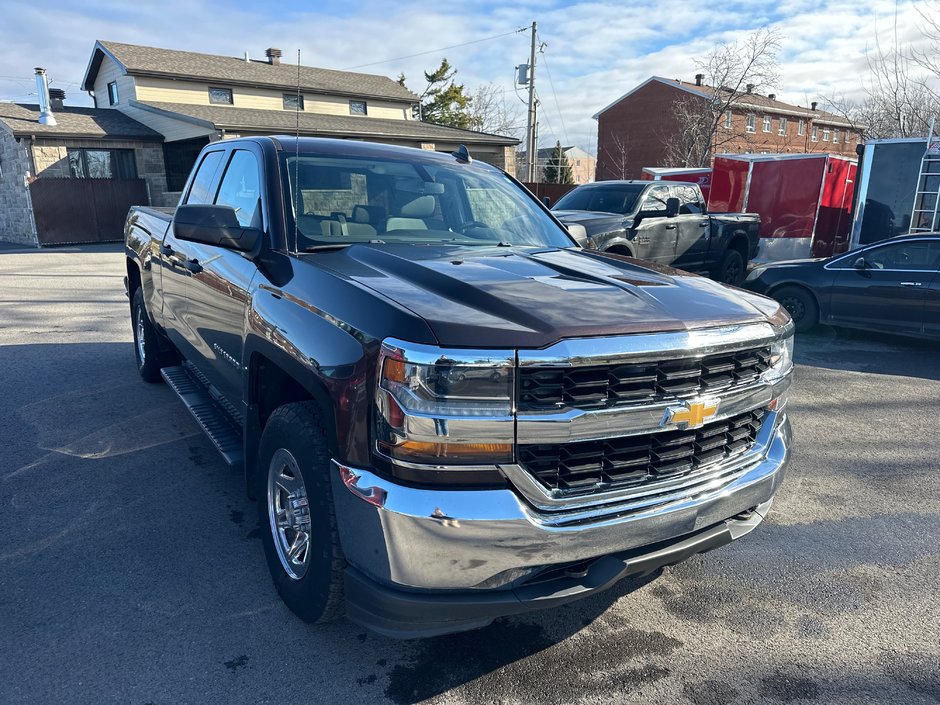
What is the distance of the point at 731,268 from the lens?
1265 cm

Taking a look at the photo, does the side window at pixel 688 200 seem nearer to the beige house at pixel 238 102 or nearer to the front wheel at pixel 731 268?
the front wheel at pixel 731 268

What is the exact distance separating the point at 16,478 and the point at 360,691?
9.82 ft

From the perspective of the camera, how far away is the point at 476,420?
80.0 inches

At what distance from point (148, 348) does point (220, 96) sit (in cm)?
2447

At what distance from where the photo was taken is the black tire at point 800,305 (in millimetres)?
9148

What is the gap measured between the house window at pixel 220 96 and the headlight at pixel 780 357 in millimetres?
28374

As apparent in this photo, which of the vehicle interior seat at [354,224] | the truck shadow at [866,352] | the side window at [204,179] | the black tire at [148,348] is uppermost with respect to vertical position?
the side window at [204,179]

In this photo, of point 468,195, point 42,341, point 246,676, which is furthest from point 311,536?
point 42,341

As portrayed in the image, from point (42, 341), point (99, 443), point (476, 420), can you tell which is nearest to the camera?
point (476, 420)

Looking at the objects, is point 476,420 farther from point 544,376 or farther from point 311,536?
point 311,536

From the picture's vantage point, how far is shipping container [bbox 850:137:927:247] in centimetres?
1231

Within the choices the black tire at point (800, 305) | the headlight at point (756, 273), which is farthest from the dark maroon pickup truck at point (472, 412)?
the headlight at point (756, 273)

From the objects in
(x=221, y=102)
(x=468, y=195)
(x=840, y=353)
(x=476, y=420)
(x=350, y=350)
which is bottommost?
(x=840, y=353)

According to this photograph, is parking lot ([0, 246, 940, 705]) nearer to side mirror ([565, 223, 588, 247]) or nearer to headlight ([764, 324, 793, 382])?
headlight ([764, 324, 793, 382])
